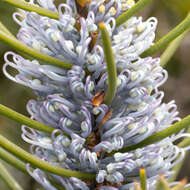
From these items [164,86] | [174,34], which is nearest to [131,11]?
[174,34]

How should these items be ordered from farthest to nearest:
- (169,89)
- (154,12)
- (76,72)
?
(169,89)
(154,12)
(76,72)

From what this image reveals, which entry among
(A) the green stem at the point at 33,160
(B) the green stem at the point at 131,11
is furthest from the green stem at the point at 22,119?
(B) the green stem at the point at 131,11

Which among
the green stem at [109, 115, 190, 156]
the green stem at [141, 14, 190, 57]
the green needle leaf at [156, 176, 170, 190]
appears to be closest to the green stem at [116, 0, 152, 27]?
the green stem at [141, 14, 190, 57]

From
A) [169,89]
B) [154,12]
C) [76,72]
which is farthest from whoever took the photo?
[169,89]

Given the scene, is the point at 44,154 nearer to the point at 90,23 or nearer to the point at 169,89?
the point at 90,23

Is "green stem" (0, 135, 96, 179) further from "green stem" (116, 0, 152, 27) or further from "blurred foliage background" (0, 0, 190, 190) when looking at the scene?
"blurred foliage background" (0, 0, 190, 190)

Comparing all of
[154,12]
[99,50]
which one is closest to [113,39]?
[99,50]

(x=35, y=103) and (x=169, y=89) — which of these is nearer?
(x=35, y=103)
